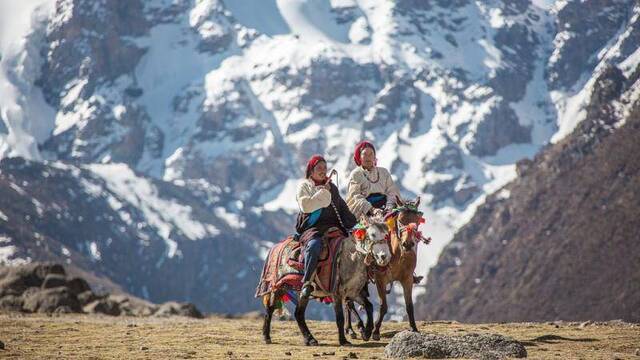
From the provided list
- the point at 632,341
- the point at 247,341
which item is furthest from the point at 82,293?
the point at 632,341

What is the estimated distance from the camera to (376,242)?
26.1 m

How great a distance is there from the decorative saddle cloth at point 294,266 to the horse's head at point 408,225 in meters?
1.43

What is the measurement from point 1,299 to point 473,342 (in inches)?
1358

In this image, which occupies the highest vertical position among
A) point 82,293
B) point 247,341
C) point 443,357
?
point 443,357

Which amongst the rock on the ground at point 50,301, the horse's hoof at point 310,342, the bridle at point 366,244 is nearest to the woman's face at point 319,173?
the bridle at point 366,244

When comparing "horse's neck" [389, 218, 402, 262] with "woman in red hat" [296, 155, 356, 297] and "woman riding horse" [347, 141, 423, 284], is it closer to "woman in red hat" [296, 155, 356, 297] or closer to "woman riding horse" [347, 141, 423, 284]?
"woman in red hat" [296, 155, 356, 297]

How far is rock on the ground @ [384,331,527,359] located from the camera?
23.1m

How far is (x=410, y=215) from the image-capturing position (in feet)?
90.0

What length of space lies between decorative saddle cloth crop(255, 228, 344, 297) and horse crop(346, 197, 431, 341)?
1.37m

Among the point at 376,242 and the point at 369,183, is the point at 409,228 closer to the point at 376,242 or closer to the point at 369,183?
the point at 376,242

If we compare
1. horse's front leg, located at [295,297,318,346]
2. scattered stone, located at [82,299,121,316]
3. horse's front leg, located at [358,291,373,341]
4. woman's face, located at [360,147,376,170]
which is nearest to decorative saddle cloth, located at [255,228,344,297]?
horse's front leg, located at [295,297,318,346]

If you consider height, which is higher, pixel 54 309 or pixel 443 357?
pixel 443 357

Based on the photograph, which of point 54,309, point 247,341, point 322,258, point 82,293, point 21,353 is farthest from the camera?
point 82,293

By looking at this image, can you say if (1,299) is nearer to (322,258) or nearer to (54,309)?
(54,309)
